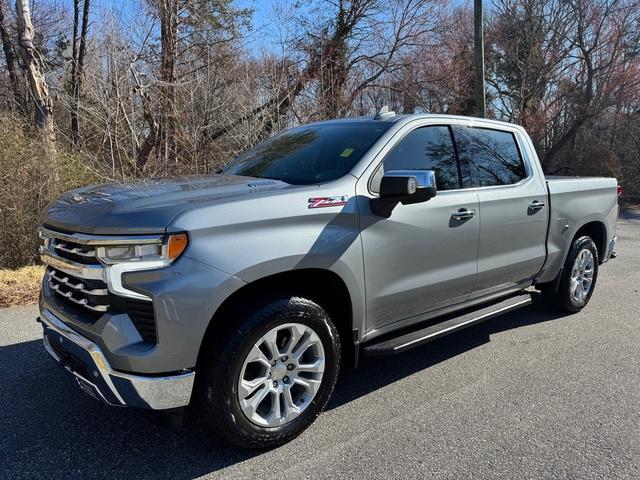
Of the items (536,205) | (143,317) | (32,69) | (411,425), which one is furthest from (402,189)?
(32,69)

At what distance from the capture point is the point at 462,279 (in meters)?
3.89

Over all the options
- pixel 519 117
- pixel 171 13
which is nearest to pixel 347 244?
pixel 171 13

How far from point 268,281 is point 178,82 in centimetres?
1035

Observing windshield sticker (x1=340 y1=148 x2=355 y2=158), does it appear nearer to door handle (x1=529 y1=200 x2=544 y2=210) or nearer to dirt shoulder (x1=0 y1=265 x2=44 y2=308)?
door handle (x1=529 y1=200 x2=544 y2=210)

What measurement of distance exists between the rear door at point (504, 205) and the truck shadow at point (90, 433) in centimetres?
99

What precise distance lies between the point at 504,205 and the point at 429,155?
2.88 ft

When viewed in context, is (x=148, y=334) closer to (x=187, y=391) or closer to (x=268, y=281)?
(x=187, y=391)

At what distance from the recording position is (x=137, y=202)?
2.65 metres

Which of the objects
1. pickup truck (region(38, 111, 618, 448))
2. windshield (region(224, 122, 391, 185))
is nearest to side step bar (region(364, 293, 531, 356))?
pickup truck (region(38, 111, 618, 448))

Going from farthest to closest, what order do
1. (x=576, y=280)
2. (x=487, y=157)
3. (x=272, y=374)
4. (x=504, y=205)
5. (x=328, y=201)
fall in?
(x=576, y=280) < (x=487, y=157) < (x=504, y=205) < (x=328, y=201) < (x=272, y=374)

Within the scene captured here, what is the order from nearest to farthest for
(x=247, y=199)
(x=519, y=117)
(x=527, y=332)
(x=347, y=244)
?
(x=247, y=199) < (x=347, y=244) < (x=527, y=332) < (x=519, y=117)

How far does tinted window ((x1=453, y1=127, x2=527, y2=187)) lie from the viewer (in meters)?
4.10

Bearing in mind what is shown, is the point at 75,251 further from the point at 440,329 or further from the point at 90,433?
the point at 440,329

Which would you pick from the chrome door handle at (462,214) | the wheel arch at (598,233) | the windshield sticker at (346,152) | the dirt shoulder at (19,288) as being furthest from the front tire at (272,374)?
the dirt shoulder at (19,288)
